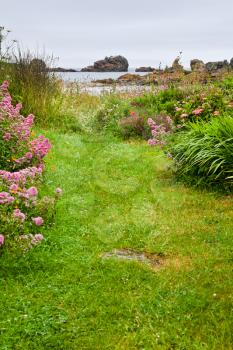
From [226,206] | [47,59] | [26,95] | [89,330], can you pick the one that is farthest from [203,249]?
[47,59]

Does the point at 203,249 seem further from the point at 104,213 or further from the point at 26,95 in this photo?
the point at 26,95

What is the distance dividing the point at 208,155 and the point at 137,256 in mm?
2743

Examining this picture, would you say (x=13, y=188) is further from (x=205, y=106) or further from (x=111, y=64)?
(x=111, y=64)

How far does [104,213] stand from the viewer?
6613mm

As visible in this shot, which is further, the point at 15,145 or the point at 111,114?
the point at 111,114

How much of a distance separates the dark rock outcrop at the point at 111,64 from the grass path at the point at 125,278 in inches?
4516

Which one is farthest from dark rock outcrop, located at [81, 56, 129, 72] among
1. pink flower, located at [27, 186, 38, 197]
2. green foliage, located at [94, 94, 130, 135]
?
pink flower, located at [27, 186, 38, 197]

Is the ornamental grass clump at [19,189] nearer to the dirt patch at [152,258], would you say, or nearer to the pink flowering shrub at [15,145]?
the pink flowering shrub at [15,145]

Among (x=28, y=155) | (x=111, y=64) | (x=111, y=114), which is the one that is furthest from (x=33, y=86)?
(x=111, y=64)

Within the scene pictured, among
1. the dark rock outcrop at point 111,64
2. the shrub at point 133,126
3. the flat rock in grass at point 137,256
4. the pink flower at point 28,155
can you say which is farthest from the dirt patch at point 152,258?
the dark rock outcrop at point 111,64

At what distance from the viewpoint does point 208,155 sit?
294 inches

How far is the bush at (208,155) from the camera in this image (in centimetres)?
740

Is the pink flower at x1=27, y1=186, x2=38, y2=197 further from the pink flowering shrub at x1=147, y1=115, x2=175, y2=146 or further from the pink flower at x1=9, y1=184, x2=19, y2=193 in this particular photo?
the pink flowering shrub at x1=147, y1=115, x2=175, y2=146

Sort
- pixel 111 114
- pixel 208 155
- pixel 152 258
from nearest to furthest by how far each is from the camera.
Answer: pixel 152 258
pixel 208 155
pixel 111 114
